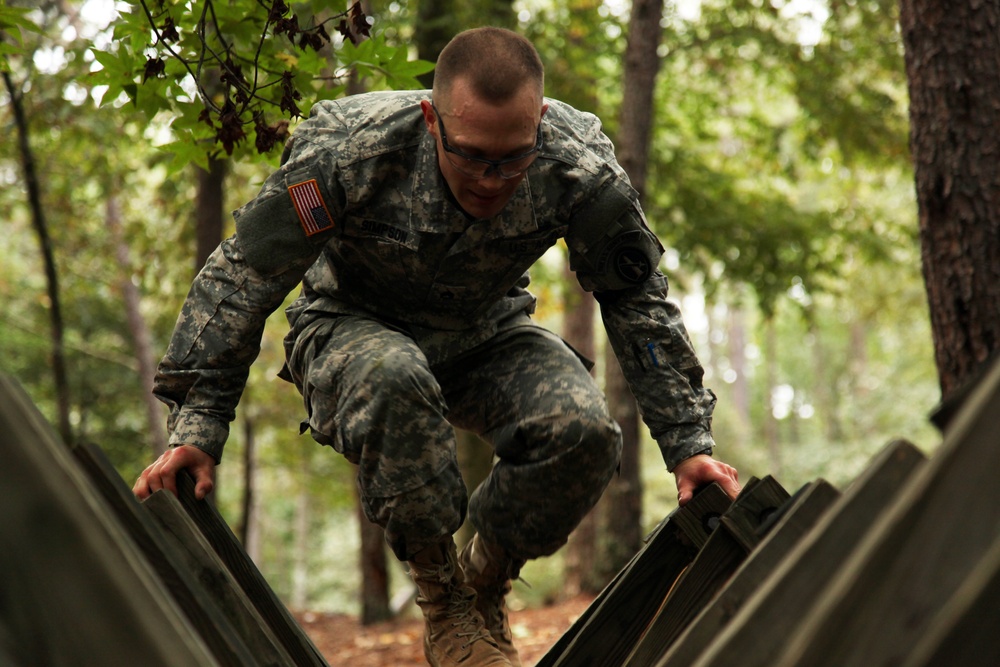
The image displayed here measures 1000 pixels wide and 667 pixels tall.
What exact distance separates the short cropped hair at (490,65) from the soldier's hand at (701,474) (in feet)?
3.69

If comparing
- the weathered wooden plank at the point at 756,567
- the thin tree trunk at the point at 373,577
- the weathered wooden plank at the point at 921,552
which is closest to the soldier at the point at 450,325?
the weathered wooden plank at the point at 756,567

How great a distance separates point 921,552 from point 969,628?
0.12m

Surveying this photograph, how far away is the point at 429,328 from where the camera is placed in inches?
124

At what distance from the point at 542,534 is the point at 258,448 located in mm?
A: 19206

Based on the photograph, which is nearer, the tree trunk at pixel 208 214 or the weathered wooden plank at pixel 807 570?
the weathered wooden plank at pixel 807 570

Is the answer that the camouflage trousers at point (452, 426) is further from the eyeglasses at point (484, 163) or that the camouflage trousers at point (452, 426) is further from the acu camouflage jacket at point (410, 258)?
the eyeglasses at point (484, 163)

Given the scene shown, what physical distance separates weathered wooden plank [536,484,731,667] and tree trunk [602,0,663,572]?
416cm

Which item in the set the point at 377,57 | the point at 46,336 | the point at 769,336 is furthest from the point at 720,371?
the point at 377,57

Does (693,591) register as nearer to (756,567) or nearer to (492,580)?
(756,567)

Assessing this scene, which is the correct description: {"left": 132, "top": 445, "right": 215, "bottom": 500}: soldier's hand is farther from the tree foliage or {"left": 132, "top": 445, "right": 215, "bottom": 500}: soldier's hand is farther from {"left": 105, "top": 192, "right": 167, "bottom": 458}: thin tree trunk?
{"left": 105, "top": 192, "right": 167, "bottom": 458}: thin tree trunk

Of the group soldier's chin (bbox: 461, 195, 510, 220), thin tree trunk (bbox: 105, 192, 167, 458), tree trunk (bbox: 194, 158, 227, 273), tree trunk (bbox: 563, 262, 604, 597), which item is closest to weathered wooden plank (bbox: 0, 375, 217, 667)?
soldier's chin (bbox: 461, 195, 510, 220)

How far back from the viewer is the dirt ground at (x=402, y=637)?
6141 millimetres

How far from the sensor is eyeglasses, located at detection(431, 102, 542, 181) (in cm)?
269

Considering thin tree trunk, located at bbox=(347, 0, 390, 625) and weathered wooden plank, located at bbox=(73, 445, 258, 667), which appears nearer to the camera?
weathered wooden plank, located at bbox=(73, 445, 258, 667)
